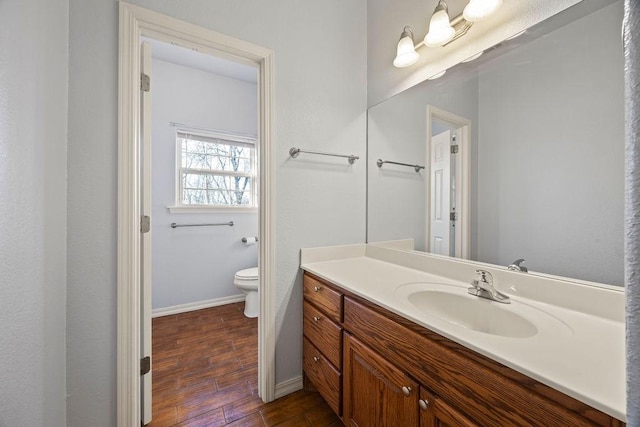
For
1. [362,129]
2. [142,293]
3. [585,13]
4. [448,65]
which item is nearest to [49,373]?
[142,293]

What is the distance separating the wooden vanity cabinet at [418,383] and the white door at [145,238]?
870mm

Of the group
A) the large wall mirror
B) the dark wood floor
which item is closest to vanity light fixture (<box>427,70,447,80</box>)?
the large wall mirror

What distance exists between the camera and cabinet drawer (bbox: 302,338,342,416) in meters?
1.19

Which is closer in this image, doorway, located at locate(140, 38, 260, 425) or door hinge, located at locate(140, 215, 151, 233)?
door hinge, located at locate(140, 215, 151, 233)

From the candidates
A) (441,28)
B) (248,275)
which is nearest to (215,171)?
(248,275)

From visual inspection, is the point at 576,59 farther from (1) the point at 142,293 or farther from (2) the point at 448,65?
(1) the point at 142,293

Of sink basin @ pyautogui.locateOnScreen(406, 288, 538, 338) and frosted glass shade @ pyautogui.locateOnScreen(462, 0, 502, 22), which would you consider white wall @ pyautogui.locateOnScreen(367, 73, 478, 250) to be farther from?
sink basin @ pyautogui.locateOnScreen(406, 288, 538, 338)

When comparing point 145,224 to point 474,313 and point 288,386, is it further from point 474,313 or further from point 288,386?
point 474,313

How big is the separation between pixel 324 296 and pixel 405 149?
1.03 meters

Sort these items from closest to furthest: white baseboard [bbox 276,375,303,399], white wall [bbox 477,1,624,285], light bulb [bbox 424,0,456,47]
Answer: white wall [bbox 477,1,624,285]
light bulb [bbox 424,0,456,47]
white baseboard [bbox 276,375,303,399]

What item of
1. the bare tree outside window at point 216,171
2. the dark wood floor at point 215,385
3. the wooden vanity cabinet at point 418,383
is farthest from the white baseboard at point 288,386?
the bare tree outside window at point 216,171

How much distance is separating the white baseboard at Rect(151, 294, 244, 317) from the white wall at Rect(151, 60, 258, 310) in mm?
37

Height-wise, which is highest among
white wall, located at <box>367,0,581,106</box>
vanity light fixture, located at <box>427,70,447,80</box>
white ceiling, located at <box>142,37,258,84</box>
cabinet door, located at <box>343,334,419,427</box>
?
white ceiling, located at <box>142,37,258,84</box>

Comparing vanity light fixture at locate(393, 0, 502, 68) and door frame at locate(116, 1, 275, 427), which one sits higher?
vanity light fixture at locate(393, 0, 502, 68)
